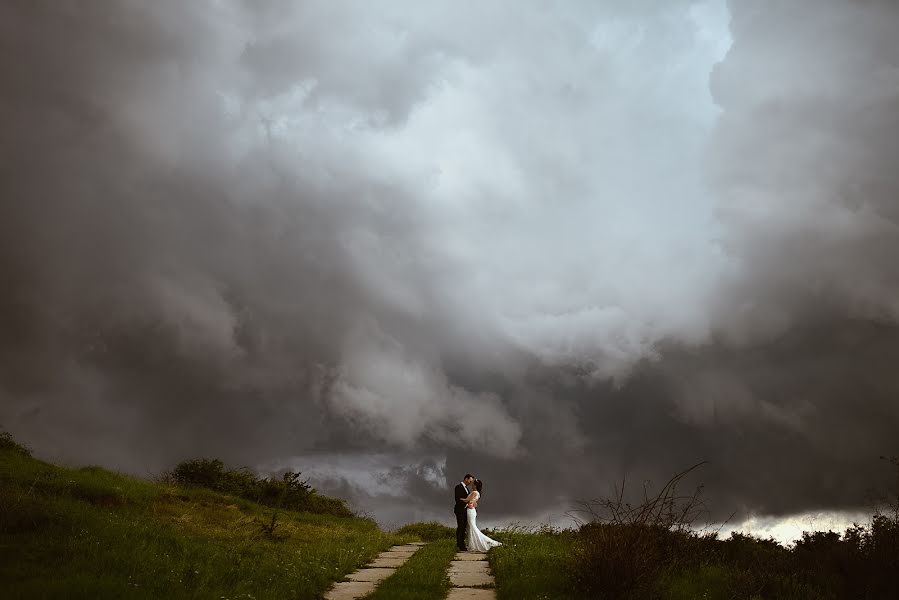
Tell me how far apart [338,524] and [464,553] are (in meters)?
13.1

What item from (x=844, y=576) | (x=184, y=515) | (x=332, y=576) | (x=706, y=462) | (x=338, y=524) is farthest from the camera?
(x=338, y=524)

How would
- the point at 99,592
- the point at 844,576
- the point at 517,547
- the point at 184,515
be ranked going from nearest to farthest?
the point at 99,592, the point at 844,576, the point at 517,547, the point at 184,515

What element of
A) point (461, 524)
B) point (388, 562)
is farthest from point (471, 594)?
point (461, 524)

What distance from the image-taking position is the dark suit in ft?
57.7

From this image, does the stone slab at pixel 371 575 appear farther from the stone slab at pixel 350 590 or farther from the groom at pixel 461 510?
the groom at pixel 461 510

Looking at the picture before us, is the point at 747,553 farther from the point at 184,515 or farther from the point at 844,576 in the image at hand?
the point at 184,515

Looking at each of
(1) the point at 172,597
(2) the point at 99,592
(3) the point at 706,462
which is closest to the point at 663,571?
(3) the point at 706,462

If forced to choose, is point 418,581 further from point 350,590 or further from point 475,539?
point 475,539

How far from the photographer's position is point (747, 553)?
14.0 metres

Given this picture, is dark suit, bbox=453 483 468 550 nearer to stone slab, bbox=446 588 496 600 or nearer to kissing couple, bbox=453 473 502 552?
kissing couple, bbox=453 473 502 552

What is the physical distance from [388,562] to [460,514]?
3.72m

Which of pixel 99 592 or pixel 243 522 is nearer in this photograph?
pixel 99 592

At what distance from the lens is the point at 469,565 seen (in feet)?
46.2

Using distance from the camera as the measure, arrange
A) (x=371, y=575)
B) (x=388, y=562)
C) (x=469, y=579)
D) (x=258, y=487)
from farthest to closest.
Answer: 1. (x=258, y=487)
2. (x=388, y=562)
3. (x=371, y=575)
4. (x=469, y=579)
